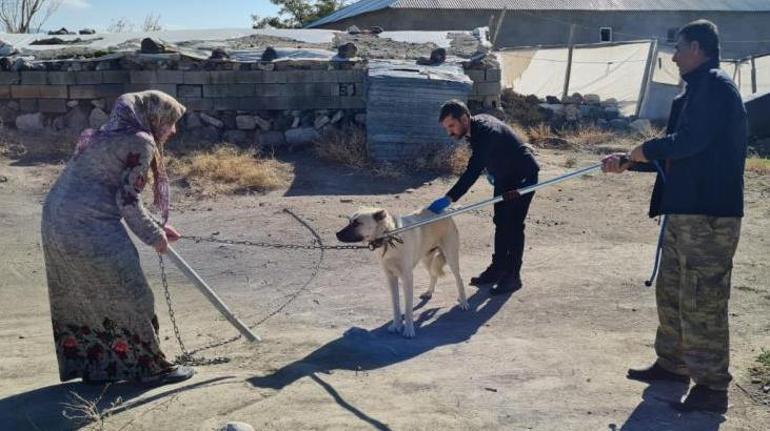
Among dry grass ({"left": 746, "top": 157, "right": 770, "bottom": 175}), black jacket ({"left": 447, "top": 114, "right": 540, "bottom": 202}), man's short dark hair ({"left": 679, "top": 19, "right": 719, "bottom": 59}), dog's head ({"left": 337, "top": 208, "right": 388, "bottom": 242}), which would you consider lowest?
dry grass ({"left": 746, "top": 157, "right": 770, "bottom": 175})

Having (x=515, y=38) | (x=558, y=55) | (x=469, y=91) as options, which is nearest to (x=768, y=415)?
(x=469, y=91)

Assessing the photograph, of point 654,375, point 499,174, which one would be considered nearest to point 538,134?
point 499,174

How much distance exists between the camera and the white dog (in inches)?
235

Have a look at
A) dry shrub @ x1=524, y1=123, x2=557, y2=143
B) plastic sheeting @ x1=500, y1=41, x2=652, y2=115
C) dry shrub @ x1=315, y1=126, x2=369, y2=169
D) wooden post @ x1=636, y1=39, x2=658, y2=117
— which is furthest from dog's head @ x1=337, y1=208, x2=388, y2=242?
plastic sheeting @ x1=500, y1=41, x2=652, y2=115

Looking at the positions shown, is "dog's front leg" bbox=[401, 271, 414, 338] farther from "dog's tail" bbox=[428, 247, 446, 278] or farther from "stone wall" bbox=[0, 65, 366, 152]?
"stone wall" bbox=[0, 65, 366, 152]

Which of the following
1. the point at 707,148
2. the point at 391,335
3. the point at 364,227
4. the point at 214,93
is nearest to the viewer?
the point at 707,148

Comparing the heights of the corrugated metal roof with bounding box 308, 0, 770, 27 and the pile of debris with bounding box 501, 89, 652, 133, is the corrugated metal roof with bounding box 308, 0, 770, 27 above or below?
above

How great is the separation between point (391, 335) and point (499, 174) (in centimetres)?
183

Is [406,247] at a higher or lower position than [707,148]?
lower

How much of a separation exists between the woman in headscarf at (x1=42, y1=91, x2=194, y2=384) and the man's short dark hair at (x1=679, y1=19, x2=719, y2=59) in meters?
3.03

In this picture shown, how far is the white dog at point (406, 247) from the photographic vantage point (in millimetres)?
5977

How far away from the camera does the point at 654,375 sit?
17.2 ft

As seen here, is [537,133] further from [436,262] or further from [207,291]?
[207,291]

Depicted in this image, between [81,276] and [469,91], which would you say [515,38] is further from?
[81,276]
